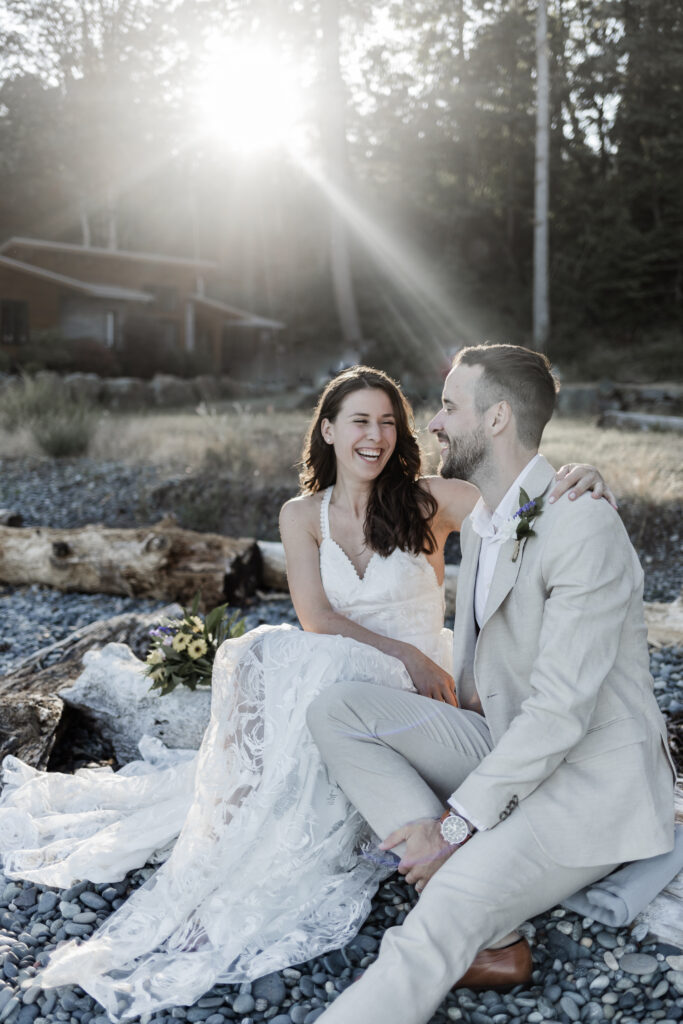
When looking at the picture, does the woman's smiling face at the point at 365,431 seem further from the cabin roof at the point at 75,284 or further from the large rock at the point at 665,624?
the cabin roof at the point at 75,284

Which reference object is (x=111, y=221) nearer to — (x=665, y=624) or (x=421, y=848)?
(x=665, y=624)

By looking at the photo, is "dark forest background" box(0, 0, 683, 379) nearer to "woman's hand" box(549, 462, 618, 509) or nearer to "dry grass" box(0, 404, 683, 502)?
"dry grass" box(0, 404, 683, 502)

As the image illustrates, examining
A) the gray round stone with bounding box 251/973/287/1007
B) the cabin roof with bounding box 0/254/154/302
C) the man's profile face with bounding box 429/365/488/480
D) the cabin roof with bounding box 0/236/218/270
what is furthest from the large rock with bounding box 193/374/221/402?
the gray round stone with bounding box 251/973/287/1007

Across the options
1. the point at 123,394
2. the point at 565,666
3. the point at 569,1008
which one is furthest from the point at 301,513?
the point at 123,394

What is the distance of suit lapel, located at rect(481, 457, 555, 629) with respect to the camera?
252 cm

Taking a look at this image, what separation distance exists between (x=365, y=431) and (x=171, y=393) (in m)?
18.8

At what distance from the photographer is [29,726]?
3928 millimetres

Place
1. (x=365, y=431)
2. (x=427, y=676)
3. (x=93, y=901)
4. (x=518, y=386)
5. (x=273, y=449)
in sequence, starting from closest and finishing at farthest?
(x=518, y=386)
(x=93, y=901)
(x=427, y=676)
(x=365, y=431)
(x=273, y=449)

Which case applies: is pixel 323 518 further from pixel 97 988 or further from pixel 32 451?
pixel 32 451

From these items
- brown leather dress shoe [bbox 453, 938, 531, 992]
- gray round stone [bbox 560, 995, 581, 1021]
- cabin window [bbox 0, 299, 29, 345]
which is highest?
cabin window [bbox 0, 299, 29, 345]

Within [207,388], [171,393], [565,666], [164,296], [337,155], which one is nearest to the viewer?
[565,666]

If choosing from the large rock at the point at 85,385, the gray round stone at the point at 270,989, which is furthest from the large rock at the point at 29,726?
the large rock at the point at 85,385

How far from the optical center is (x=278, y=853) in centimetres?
276

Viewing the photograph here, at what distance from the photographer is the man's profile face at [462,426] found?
269cm
